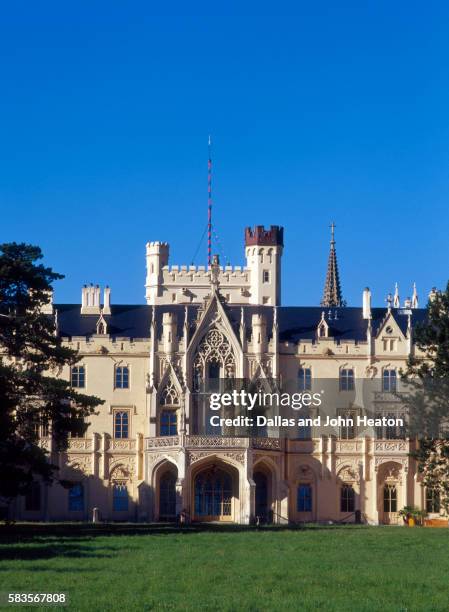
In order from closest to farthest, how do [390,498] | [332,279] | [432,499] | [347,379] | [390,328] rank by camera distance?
[432,499] < [390,498] < [347,379] < [390,328] < [332,279]

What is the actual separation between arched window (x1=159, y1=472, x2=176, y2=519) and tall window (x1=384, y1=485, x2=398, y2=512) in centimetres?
1311

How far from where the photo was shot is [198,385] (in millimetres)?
101000

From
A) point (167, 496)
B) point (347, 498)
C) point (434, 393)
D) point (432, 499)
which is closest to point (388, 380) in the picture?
point (347, 498)

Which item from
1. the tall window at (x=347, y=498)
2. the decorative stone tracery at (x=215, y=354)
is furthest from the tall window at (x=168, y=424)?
the tall window at (x=347, y=498)

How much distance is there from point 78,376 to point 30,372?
26.4 m

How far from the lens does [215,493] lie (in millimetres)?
99250

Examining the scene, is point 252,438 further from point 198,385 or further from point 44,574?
point 44,574

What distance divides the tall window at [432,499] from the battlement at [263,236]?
30.5 meters

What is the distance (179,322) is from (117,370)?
4945 mm

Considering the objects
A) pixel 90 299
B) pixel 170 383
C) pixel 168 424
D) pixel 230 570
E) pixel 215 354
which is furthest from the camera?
pixel 90 299

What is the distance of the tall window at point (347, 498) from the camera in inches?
3984

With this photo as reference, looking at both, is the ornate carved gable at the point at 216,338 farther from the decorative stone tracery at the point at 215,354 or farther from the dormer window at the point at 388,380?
the dormer window at the point at 388,380

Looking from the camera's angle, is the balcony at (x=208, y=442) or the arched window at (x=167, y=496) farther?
the arched window at (x=167, y=496)

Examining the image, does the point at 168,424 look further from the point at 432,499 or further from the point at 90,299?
the point at 432,499
